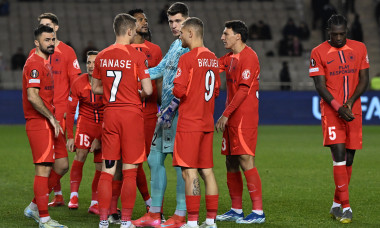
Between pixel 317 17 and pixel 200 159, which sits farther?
pixel 317 17

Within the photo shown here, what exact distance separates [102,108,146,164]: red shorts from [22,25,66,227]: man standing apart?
57 centimetres

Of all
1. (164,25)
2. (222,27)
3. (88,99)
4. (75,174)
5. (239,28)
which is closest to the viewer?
(239,28)

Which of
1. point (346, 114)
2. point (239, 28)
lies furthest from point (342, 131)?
point (239, 28)

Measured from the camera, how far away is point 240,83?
7801 millimetres

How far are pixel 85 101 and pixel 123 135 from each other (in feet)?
5.67

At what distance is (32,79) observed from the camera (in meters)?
7.35

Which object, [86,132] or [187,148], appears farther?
[86,132]

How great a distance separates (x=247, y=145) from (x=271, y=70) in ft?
59.2

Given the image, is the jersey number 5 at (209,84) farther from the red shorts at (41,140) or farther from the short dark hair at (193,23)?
the red shorts at (41,140)

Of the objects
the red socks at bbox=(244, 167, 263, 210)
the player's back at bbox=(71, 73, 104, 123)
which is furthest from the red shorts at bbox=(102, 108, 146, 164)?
the player's back at bbox=(71, 73, 104, 123)

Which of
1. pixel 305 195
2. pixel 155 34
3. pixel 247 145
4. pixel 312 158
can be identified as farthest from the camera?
pixel 155 34

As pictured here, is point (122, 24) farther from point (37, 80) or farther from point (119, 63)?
point (37, 80)

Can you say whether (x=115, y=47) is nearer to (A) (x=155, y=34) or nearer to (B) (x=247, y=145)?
(B) (x=247, y=145)

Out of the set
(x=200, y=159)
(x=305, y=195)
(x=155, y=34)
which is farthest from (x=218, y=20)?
(x=200, y=159)
